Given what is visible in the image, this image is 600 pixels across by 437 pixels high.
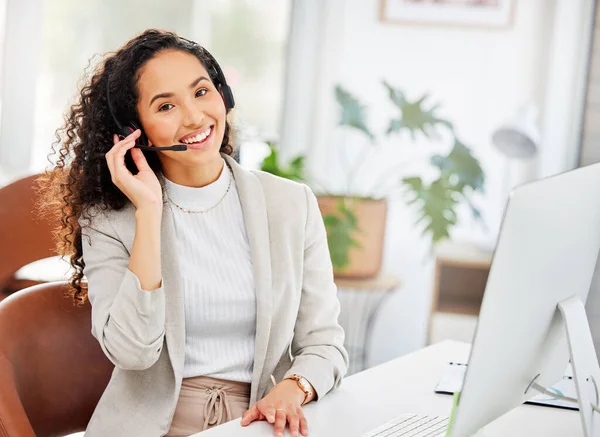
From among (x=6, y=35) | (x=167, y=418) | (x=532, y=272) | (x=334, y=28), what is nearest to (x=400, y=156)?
(x=334, y=28)

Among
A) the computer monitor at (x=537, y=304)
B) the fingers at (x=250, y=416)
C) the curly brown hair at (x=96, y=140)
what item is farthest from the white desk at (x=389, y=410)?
the curly brown hair at (x=96, y=140)

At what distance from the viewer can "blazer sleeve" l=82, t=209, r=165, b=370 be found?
1436 mm

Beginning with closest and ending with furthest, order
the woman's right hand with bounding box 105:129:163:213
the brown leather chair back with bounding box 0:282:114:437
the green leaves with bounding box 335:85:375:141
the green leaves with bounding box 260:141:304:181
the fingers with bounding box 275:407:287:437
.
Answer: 1. the fingers with bounding box 275:407:287:437
2. the brown leather chair back with bounding box 0:282:114:437
3. the woman's right hand with bounding box 105:129:163:213
4. the green leaves with bounding box 260:141:304:181
5. the green leaves with bounding box 335:85:375:141

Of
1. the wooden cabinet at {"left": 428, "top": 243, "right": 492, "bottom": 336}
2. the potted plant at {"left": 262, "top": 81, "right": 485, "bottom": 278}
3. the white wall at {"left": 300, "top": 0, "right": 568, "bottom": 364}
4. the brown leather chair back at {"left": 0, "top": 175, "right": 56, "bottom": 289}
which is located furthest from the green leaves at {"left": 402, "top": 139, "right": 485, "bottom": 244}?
the brown leather chair back at {"left": 0, "top": 175, "right": 56, "bottom": 289}

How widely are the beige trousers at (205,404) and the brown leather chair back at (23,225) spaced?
2.43 feet

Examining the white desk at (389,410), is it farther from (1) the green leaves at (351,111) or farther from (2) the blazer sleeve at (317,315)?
(1) the green leaves at (351,111)

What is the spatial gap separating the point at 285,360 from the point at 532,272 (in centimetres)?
70

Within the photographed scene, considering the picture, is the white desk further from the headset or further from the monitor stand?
the headset

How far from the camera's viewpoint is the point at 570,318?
1.18 metres

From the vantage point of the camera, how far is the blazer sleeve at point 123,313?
1.44 meters

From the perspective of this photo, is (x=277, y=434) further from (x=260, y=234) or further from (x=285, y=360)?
(x=260, y=234)

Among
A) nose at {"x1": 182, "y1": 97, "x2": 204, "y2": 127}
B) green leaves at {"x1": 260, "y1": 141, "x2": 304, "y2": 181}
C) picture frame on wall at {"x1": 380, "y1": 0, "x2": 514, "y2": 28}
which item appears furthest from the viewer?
picture frame on wall at {"x1": 380, "y1": 0, "x2": 514, "y2": 28}

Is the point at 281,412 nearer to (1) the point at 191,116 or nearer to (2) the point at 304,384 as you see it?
(2) the point at 304,384

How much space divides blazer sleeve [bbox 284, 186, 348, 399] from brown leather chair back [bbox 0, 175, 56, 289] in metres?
0.78
